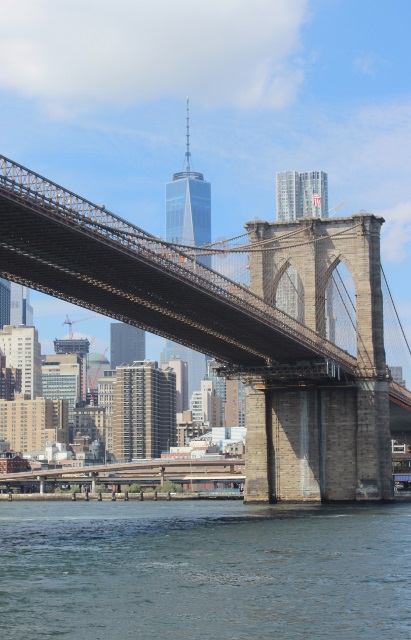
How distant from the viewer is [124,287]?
189ft

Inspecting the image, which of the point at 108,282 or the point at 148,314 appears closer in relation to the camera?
the point at 108,282

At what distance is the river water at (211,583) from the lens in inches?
1080

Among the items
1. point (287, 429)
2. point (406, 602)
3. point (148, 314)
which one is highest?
point (148, 314)

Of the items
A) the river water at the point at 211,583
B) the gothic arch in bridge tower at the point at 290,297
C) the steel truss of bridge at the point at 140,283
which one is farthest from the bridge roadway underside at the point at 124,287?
the river water at the point at 211,583

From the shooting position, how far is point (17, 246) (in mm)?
48438

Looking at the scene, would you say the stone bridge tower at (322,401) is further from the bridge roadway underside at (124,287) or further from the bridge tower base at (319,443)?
the bridge roadway underside at (124,287)

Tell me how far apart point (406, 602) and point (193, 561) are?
11.0 meters

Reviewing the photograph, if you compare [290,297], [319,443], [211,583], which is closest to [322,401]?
[319,443]

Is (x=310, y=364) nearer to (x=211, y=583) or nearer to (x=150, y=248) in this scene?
(x=150, y=248)

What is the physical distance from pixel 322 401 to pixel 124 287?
27.0 metres

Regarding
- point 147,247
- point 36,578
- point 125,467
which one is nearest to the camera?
point 36,578

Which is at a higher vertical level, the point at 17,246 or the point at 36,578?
the point at 17,246

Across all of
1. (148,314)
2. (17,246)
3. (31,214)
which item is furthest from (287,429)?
(31,214)

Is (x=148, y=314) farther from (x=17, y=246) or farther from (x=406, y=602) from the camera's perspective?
(x=406, y=602)
